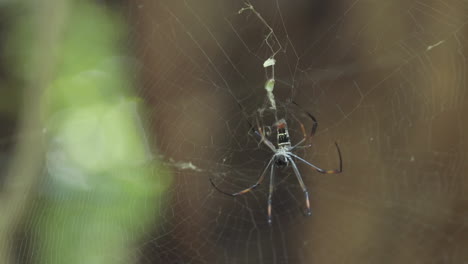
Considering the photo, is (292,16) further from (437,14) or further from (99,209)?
(99,209)

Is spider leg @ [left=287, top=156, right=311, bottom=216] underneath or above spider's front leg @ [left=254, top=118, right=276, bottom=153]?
underneath

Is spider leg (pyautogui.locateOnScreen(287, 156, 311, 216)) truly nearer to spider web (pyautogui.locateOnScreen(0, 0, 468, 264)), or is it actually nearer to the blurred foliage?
spider web (pyautogui.locateOnScreen(0, 0, 468, 264))

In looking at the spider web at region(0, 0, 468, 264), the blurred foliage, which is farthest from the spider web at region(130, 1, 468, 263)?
the blurred foliage

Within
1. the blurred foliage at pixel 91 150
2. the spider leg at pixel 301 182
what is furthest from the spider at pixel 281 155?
the blurred foliage at pixel 91 150

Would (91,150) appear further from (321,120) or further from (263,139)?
(321,120)

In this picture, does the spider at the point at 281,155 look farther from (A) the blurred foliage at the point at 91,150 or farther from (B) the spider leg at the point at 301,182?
(A) the blurred foliage at the point at 91,150

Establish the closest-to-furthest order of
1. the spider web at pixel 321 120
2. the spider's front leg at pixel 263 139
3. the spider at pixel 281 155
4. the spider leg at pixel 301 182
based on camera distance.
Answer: the spider web at pixel 321 120 → the spider leg at pixel 301 182 → the spider at pixel 281 155 → the spider's front leg at pixel 263 139

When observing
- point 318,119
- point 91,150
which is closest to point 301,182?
point 318,119

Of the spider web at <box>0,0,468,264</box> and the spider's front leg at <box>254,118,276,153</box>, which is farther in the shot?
the spider's front leg at <box>254,118,276,153</box>

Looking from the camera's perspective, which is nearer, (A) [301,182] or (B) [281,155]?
(A) [301,182]
